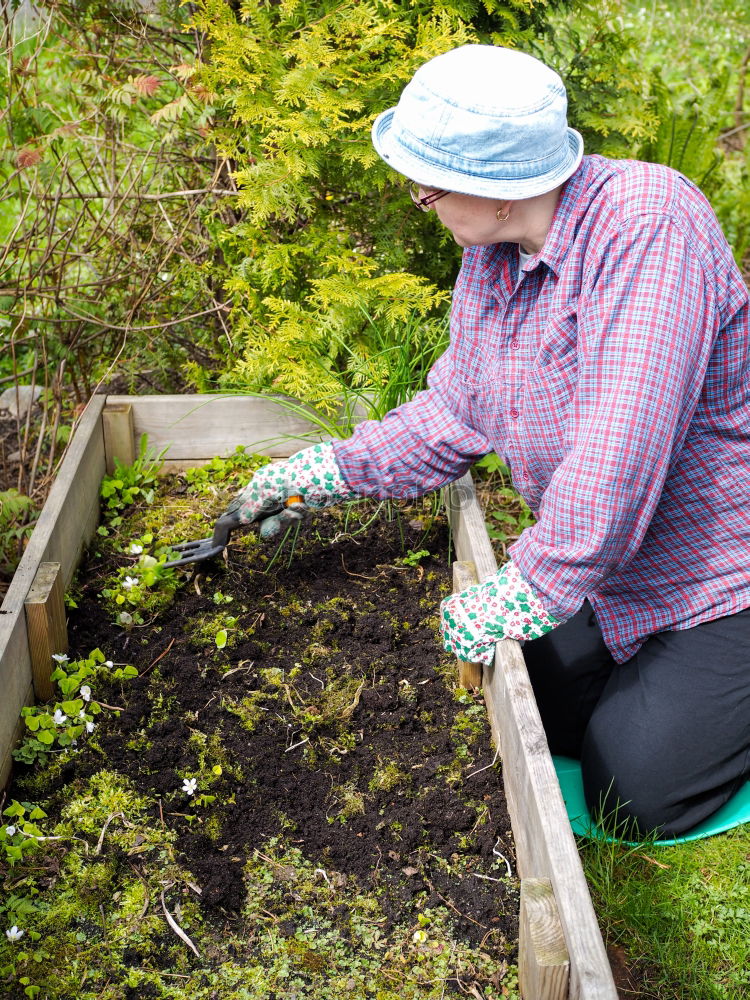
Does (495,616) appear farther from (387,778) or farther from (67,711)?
(67,711)

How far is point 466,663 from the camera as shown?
2.35m

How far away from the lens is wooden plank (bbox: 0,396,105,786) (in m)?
2.13

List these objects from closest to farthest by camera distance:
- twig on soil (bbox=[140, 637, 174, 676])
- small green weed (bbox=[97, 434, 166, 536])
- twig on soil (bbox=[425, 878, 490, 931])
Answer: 1. twig on soil (bbox=[425, 878, 490, 931])
2. twig on soil (bbox=[140, 637, 174, 676])
3. small green weed (bbox=[97, 434, 166, 536])

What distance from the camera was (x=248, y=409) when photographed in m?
3.27

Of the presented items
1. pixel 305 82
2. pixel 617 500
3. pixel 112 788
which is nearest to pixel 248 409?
pixel 305 82

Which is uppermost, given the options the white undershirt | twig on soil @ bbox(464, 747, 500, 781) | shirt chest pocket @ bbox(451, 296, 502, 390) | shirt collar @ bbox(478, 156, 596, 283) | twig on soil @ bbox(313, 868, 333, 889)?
shirt collar @ bbox(478, 156, 596, 283)

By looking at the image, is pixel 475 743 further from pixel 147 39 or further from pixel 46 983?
pixel 147 39

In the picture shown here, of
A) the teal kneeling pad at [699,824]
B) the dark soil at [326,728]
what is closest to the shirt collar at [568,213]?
the dark soil at [326,728]

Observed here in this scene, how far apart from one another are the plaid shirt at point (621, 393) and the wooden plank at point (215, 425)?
0.99 metres

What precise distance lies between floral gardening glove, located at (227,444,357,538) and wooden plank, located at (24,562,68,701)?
0.54m

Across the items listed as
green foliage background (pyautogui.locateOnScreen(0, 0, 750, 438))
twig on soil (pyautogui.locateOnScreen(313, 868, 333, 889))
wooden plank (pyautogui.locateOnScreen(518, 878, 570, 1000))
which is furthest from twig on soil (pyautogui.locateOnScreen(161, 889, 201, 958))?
green foliage background (pyautogui.locateOnScreen(0, 0, 750, 438))

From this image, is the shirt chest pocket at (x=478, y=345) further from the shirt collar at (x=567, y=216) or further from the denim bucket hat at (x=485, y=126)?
the denim bucket hat at (x=485, y=126)

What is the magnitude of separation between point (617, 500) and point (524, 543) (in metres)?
0.25

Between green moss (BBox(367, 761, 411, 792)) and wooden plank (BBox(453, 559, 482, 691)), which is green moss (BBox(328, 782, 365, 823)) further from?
wooden plank (BBox(453, 559, 482, 691))
